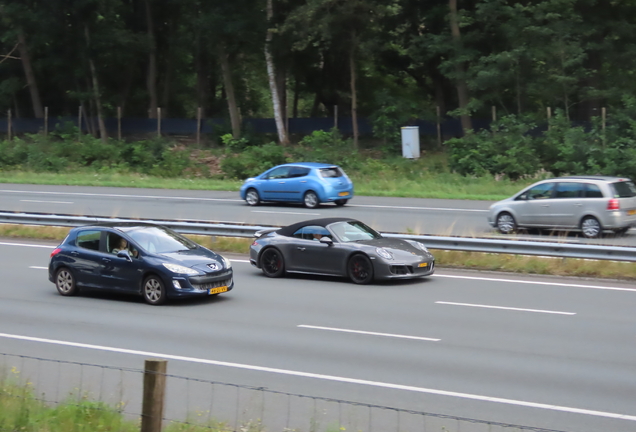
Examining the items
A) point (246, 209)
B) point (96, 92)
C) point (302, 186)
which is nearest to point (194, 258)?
point (246, 209)

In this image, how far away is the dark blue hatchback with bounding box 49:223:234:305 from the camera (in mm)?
14172

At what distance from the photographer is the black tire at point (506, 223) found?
22.2 meters

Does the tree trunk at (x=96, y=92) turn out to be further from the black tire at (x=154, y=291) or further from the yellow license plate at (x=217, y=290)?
the yellow license plate at (x=217, y=290)

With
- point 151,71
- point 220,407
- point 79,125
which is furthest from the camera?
point 151,71

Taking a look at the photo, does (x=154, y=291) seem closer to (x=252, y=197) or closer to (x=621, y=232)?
(x=621, y=232)

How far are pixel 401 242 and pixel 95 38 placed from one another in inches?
1780

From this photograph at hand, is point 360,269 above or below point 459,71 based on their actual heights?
below

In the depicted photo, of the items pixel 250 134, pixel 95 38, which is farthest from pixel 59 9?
pixel 250 134

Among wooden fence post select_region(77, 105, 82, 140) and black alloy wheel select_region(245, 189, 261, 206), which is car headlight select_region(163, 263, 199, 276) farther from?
wooden fence post select_region(77, 105, 82, 140)

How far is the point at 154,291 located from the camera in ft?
47.2

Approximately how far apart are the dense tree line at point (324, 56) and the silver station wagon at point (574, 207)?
1991 centimetres

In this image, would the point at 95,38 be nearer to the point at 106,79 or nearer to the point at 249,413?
the point at 106,79

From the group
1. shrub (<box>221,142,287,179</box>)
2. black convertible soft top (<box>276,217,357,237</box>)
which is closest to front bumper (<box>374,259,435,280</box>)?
black convertible soft top (<box>276,217,357,237</box>)

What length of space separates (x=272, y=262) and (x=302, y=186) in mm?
12874
